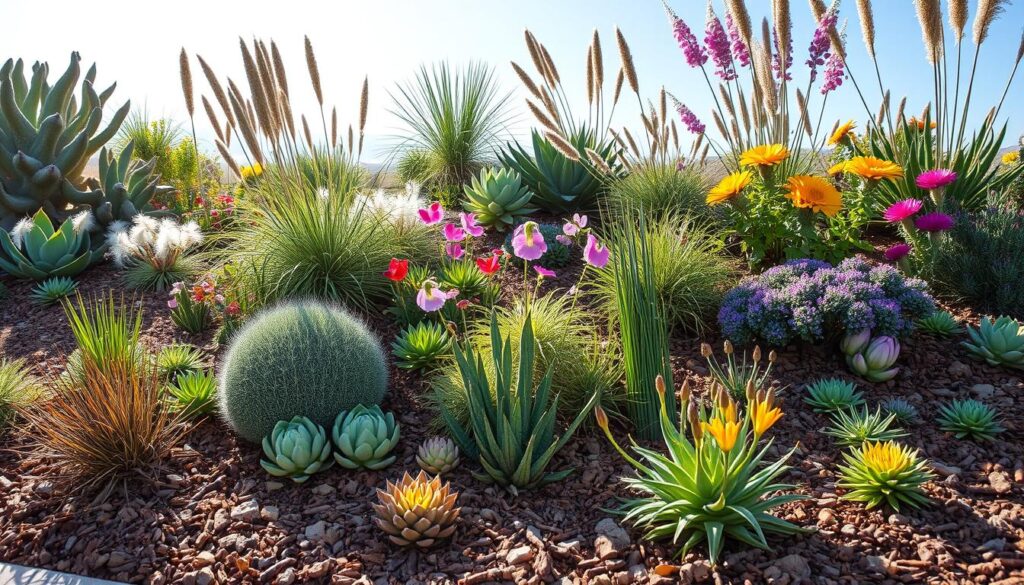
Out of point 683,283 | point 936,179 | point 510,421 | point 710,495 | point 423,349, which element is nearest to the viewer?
point 710,495

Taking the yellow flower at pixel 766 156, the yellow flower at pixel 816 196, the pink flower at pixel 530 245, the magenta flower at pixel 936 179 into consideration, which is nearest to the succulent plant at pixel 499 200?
the yellow flower at pixel 766 156

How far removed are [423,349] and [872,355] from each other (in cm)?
256

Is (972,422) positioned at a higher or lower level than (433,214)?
lower

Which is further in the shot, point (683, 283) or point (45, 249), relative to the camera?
point (45, 249)

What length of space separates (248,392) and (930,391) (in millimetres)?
3650

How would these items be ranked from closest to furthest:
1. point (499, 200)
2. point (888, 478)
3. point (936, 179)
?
point (888, 478)
point (936, 179)
point (499, 200)

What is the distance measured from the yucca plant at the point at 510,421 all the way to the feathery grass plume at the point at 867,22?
14.8ft

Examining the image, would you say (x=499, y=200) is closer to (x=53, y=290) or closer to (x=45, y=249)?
(x=53, y=290)

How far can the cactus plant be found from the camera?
6449 mm

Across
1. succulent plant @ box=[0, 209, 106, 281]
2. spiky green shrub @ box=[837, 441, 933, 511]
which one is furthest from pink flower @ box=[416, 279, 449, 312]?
succulent plant @ box=[0, 209, 106, 281]

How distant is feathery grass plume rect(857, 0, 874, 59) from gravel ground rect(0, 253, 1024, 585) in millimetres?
3364

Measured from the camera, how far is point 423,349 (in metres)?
3.94

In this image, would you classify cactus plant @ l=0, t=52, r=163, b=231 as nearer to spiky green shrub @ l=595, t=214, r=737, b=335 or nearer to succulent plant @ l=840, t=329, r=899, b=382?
spiky green shrub @ l=595, t=214, r=737, b=335

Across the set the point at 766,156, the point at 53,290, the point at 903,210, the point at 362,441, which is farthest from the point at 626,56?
the point at 53,290
